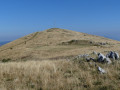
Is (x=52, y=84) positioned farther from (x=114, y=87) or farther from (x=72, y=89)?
(x=114, y=87)

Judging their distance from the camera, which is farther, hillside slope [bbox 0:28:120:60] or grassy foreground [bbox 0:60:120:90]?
hillside slope [bbox 0:28:120:60]

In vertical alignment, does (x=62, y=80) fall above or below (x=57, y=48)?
below

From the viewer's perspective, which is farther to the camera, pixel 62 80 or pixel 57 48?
pixel 57 48

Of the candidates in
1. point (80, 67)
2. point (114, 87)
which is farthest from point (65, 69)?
point (114, 87)

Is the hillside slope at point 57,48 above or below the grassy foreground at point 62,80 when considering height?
above

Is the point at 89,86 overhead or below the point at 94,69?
below

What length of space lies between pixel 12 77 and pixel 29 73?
67 centimetres

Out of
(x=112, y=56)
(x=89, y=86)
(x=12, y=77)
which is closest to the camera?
(x=89, y=86)

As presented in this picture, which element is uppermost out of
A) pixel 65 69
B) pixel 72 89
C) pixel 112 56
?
pixel 112 56

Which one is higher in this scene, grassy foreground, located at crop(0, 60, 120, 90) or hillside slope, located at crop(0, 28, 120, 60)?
hillside slope, located at crop(0, 28, 120, 60)

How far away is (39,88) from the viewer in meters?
4.08

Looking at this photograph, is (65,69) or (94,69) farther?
(65,69)

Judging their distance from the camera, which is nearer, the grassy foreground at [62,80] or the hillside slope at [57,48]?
the grassy foreground at [62,80]

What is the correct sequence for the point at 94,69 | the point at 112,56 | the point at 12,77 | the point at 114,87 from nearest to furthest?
the point at 114,87 < the point at 12,77 < the point at 94,69 < the point at 112,56
